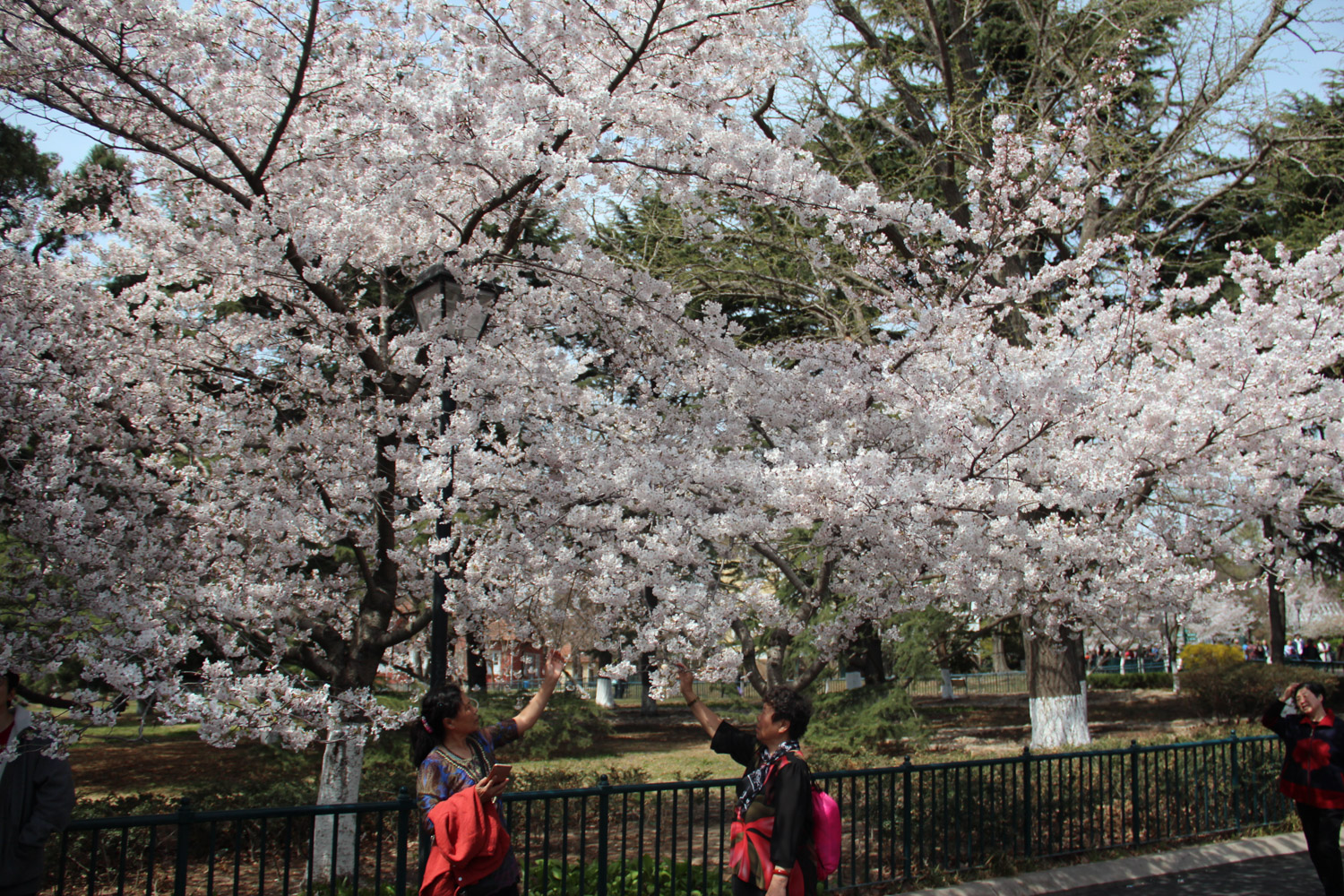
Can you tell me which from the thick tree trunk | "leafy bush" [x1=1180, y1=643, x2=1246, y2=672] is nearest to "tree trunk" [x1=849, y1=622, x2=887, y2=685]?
"leafy bush" [x1=1180, y1=643, x2=1246, y2=672]

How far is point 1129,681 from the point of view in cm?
3903

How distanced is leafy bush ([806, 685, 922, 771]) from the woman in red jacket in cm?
787

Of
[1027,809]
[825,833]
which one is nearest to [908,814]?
[1027,809]

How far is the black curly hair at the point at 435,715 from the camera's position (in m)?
3.60

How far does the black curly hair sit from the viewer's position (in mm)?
→ 3596

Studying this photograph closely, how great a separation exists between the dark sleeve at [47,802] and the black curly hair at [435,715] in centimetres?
148

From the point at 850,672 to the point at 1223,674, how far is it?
30.4 feet

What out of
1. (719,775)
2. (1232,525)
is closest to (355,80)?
(1232,525)

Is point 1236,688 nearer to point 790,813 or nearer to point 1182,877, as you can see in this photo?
point 1182,877

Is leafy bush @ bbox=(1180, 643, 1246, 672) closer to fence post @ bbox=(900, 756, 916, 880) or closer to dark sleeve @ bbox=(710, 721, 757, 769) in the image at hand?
fence post @ bbox=(900, 756, 916, 880)

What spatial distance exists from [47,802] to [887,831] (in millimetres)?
6639

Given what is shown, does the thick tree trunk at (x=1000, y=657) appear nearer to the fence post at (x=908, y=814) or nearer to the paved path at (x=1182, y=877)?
the paved path at (x=1182, y=877)

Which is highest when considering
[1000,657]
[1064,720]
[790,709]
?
[790,709]

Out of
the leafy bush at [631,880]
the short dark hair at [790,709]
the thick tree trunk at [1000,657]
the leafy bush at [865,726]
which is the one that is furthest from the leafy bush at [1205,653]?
the short dark hair at [790,709]
